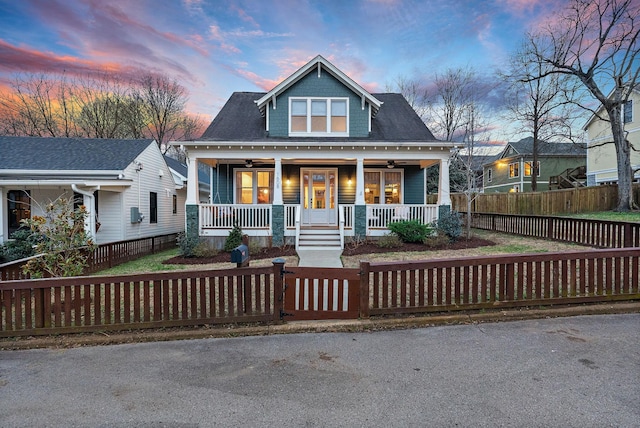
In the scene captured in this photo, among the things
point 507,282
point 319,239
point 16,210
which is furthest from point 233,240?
point 16,210

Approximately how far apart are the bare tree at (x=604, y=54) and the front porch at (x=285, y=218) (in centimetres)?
1424

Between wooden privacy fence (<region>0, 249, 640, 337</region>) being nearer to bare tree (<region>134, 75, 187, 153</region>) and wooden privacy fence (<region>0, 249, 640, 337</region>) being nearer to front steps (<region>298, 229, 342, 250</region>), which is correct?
front steps (<region>298, 229, 342, 250</region>)

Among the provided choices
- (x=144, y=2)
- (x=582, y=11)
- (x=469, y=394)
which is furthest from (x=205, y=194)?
(x=582, y=11)

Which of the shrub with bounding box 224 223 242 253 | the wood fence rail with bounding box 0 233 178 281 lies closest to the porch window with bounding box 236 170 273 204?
the shrub with bounding box 224 223 242 253

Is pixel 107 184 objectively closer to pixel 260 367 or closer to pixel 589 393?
pixel 260 367

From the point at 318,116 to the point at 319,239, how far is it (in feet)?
16.8

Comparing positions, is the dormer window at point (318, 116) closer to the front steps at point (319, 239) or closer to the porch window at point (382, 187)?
the porch window at point (382, 187)

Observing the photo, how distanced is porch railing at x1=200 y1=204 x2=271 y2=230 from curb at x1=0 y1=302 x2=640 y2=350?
751 centimetres

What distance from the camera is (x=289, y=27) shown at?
1429cm

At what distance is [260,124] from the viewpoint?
13.9 meters

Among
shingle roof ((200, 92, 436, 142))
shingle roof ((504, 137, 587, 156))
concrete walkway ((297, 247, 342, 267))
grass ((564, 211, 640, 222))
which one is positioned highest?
shingle roof ((504, 137, 587, 156))

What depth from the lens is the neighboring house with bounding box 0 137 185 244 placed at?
471 inches

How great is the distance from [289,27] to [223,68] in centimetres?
539

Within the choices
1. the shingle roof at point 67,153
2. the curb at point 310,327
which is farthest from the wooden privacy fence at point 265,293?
the shingle roof at point 67,153
